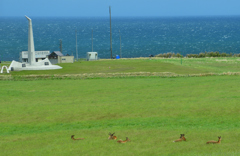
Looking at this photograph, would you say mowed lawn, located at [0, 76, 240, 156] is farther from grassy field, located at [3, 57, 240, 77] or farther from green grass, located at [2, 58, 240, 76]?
green grass, located at [2, 58, 240, 76]

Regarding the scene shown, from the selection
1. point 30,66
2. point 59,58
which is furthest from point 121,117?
point 59,58

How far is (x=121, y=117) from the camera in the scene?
31.0 metres

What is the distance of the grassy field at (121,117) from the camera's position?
837 inches

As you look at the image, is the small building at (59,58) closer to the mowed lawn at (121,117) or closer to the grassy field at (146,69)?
the grassy field at (146,69)

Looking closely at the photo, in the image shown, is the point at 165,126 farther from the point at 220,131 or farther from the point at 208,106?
the point at 208,106

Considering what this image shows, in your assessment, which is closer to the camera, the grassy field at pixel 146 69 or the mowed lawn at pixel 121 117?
the mowed lawn at pixel 121 117

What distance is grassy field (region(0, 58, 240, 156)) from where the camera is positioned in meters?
21.2

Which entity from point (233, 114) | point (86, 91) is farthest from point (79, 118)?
point (86, 91)

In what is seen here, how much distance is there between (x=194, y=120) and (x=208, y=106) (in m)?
5.40

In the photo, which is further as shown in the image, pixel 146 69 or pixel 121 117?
pixel 146 69

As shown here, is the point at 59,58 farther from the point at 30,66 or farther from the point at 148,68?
the point at 148,68

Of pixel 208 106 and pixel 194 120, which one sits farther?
pixel 208 106

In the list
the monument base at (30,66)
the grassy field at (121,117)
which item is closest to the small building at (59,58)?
the monument base at (30,66)

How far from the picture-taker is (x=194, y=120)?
2902 centimetres
